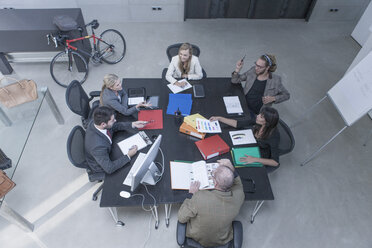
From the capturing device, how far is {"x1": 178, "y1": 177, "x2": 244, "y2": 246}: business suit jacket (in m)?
1.94

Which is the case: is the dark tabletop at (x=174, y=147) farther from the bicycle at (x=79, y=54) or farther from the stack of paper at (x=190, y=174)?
the bicycle at (x=79, y=54)

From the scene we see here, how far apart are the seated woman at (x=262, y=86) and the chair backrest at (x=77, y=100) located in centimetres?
202

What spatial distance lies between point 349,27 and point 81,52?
6.46 meters

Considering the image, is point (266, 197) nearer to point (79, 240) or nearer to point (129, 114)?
point (129, 114)

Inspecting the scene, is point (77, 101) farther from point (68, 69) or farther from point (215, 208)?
point (215, 208)

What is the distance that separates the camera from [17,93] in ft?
10.7

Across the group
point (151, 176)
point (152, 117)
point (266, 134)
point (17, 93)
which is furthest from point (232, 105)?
point (17, 93)

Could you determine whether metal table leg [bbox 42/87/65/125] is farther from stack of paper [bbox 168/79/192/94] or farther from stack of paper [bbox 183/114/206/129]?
stack of paper [bbox 183/114/206/129]

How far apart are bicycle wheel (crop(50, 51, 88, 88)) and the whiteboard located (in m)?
4.20

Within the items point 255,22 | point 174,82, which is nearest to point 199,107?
point 174,82

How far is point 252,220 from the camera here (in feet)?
9.59

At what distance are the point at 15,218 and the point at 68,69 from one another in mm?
2971

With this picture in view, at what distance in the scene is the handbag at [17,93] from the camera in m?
3.18

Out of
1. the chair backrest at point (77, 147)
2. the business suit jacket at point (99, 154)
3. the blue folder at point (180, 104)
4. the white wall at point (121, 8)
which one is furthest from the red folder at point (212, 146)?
the white wall at point (121, 8)
